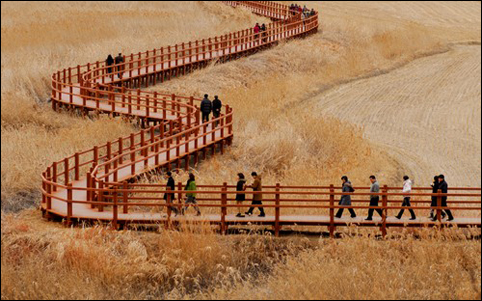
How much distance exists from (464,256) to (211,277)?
5.71 metres

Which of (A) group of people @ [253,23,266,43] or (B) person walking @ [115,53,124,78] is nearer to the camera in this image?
(B) person walking @ [115,53,124,78]

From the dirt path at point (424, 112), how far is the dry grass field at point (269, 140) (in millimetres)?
117

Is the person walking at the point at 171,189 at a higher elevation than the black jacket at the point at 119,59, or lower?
lower

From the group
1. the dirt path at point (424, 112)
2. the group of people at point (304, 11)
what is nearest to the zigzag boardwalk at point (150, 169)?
the dirt path at point (424, 112)

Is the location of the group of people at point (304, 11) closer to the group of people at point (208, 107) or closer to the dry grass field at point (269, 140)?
the dry grass field at point (269, 140)

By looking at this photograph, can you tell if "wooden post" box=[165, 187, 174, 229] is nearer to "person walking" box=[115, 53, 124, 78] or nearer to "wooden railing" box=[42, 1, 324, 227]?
"wooden railing" box=[42, 1, 324, 227]

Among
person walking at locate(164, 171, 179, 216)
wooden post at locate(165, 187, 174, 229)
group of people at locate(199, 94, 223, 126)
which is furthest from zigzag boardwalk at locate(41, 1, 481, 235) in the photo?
group of people at locate(199, 94, 223, 126)

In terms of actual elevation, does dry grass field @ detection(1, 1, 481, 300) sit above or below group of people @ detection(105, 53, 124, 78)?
below

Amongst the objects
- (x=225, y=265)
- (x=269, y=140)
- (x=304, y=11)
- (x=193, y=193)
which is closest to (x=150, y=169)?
(x=193, y=193)

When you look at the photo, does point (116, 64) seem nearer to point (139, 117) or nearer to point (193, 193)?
point (139, 117)

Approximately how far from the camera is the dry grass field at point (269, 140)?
18500mm

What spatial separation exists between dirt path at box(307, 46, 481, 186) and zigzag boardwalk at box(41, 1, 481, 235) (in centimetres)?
367

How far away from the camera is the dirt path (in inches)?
1259

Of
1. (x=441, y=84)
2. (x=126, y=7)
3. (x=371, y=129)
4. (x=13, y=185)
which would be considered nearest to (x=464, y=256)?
(x=13, y=185)
